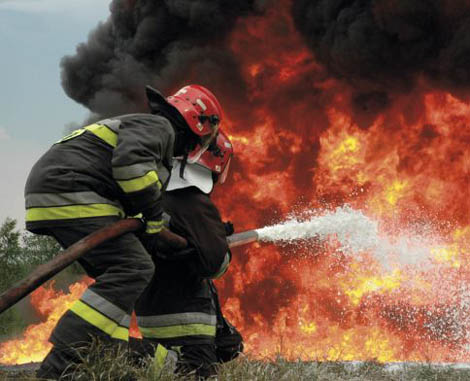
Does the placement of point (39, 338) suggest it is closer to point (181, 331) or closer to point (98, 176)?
point (181, 331)

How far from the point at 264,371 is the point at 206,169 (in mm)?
1517

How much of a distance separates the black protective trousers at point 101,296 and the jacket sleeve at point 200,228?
598 mm

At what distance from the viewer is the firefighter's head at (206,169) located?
14.1 feet

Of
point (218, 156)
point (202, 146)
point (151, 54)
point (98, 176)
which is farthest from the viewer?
point (151, 54)

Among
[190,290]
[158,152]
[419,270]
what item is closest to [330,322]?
[419,270]

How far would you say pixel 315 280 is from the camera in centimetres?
1032

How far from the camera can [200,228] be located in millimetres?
4176

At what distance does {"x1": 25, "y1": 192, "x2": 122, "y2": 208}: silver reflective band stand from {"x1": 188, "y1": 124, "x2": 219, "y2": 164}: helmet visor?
100cm

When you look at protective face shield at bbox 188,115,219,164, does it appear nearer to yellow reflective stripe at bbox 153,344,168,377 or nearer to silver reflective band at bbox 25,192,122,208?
silver reflective band at bbox 25,192,122,208

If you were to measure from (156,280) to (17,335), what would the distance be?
10.2 meters

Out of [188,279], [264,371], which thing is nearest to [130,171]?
[188,279]

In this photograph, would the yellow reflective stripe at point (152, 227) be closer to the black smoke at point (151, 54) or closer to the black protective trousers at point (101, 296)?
the black protective trousers at point (101, 296)

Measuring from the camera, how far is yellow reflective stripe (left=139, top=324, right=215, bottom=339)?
4.20 metres

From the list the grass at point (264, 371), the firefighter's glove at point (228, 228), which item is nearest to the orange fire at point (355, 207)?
the grass at point (264, 371)
